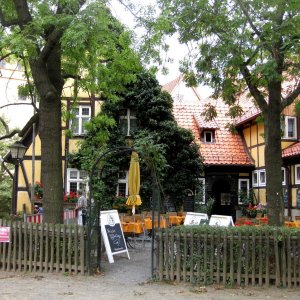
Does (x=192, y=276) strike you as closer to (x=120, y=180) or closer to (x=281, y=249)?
(x=281, y=249)

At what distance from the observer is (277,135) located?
1048 cm

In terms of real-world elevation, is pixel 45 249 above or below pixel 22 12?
below

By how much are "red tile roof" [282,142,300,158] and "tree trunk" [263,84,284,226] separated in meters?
11.0

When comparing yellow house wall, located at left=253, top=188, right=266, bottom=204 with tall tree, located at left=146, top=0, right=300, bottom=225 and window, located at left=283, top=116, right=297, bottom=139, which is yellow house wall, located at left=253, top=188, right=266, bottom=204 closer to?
window, located at left=283, top=116, right=297, bottom=139

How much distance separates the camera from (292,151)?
21.8m

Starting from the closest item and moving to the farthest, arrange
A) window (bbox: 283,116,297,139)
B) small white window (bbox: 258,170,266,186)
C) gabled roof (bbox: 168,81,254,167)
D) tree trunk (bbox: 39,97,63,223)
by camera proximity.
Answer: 1. tree trunk (bbox: 39,97,63,223)
2. window (bbox: 283,116,297,139)
3. small white window (bbox: 258,170,266,186)
4. gabled roof (bbox: 168,81,254,167)

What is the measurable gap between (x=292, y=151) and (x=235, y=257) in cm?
1352

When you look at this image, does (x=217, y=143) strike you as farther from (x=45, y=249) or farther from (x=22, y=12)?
(x=45, y=249)

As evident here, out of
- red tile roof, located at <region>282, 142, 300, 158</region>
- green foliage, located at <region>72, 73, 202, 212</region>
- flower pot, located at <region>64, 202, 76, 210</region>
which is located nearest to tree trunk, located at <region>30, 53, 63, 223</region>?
flower pot, located at <region>64, 202, 76, 210</region>

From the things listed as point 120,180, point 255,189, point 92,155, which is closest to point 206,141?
point 255,189

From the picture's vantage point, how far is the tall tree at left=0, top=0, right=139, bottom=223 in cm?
981

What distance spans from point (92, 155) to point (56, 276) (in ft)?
31.1

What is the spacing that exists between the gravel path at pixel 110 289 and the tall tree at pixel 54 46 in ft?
6.09

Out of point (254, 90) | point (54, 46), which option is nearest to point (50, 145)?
point (54, 46)
